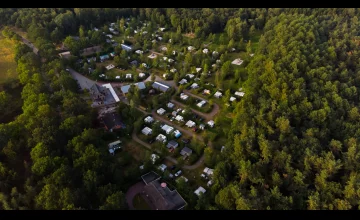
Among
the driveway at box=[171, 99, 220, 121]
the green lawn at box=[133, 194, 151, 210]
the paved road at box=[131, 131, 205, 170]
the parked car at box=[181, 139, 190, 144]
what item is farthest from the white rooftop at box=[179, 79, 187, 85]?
the green lawn at box=[133, 194, 151, 210]

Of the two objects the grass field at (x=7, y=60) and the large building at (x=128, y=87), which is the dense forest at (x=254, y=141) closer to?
the grass field at (x=7, y=60)

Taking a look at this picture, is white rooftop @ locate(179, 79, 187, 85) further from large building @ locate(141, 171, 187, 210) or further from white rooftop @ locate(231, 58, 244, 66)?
large building @ locate(141, 171, 187, 210)

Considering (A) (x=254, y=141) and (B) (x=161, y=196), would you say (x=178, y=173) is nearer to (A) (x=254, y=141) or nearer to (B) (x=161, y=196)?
(B) (x=161, y=196)

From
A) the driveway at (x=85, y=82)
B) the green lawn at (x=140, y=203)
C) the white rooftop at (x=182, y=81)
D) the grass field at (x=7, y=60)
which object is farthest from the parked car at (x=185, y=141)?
the grass field at (x=7, y=60)

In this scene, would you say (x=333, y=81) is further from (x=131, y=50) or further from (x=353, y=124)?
(x=131, y=50)

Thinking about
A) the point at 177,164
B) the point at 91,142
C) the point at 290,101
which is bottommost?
the point at 177,164

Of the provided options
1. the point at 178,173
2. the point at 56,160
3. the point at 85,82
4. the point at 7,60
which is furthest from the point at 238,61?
the point at 7,60
